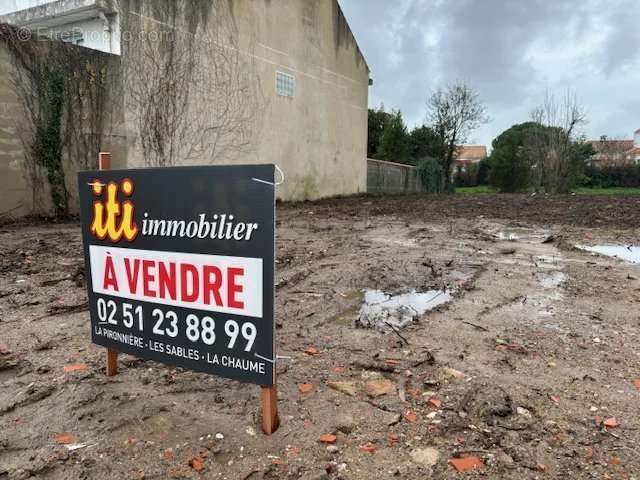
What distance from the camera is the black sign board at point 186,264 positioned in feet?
7.16

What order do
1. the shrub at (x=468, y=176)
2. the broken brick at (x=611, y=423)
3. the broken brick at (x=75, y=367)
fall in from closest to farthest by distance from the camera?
the broken brick at (x=611, y=423)
the broken brick at (x=75, y=367)
the shrub at (x=468, y=176)

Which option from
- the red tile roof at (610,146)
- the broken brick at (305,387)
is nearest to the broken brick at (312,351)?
the broken brick at (305,387)

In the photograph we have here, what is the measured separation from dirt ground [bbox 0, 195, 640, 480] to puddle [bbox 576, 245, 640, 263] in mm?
1596

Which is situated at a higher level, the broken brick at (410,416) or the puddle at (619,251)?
the puddle at (619,251)

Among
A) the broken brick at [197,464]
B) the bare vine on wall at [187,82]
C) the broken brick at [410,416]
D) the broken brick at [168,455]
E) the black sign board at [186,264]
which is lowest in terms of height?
the broken brick at [197,464]

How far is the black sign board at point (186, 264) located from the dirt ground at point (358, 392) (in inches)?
13.8

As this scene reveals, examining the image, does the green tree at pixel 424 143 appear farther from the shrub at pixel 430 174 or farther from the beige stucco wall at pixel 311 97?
the beige stucco wall at pixel 311 97

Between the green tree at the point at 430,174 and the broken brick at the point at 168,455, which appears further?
the green tree at the point at 430,174

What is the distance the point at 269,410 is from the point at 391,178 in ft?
73.5

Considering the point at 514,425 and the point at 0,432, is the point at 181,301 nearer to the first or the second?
the point at 0,432

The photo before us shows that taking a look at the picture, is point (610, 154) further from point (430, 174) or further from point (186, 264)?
point (186, 264)

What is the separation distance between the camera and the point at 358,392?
2742 millimetres

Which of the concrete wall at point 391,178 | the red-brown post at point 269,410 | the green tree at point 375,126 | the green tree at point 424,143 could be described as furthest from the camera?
the green tree at point 424,143

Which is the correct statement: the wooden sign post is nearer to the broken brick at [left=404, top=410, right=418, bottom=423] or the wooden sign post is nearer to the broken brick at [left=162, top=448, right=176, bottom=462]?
the broken brick at [left=162, top=448, right=176, bottom=462]
